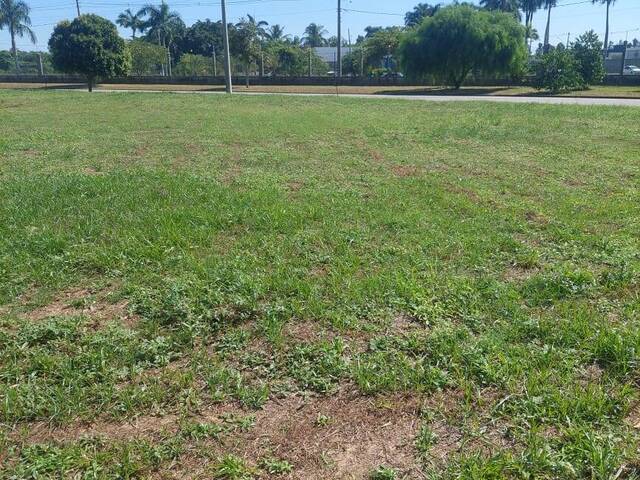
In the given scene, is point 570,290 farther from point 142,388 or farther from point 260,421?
point 142,388

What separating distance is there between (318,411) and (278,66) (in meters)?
58.1

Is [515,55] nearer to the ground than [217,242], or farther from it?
farther from it

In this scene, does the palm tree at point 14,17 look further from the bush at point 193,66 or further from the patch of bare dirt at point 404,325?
the patch of bare dirt at point 404,325

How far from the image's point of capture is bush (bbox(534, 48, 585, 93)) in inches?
1243

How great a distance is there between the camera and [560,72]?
3164cm

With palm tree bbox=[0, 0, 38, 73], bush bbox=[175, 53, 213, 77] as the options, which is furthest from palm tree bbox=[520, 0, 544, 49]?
palm tree bbox=[0, 0, 38, 73]

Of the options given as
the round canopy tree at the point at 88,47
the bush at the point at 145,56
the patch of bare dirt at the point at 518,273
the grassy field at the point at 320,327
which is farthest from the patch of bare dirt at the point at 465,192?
the bush at the point at 145,56

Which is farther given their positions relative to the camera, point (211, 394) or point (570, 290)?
point (570, 290)

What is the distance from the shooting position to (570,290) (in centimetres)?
354

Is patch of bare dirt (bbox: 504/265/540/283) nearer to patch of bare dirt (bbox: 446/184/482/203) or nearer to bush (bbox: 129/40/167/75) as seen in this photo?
patch of bare dirt (bbox: 446/184/482/203)

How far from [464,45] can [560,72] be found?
642 centimetres

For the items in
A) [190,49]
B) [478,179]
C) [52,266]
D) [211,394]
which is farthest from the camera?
[190,49]

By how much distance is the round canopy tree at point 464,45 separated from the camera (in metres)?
34.4

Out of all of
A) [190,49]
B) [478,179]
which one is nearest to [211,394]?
[478,179]
